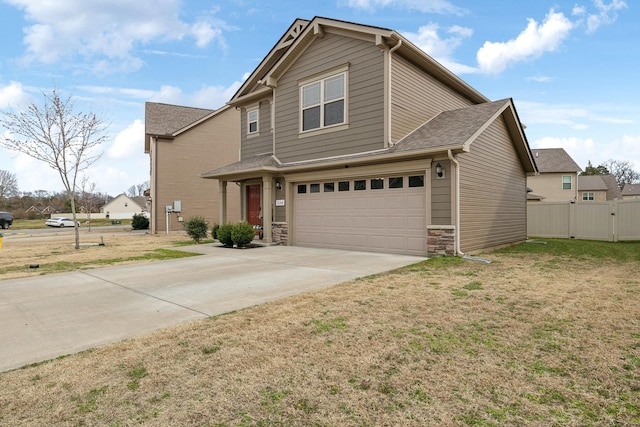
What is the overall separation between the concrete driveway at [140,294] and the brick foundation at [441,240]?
0.62 meters

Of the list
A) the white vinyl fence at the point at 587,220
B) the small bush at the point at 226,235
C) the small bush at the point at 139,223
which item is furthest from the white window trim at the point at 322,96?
the small bush at the point at 139,223

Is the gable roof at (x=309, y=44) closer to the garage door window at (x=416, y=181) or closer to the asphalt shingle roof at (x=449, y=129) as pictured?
the asphalt shingle roof at (x=449, y=129)

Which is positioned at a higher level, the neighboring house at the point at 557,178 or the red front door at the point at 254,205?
the neighboring house at the point at 557,178

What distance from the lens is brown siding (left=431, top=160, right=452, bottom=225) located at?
9391 millimetres

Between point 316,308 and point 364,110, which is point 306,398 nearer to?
point 316,308

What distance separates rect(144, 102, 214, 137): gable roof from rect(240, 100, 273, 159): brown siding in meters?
8.43

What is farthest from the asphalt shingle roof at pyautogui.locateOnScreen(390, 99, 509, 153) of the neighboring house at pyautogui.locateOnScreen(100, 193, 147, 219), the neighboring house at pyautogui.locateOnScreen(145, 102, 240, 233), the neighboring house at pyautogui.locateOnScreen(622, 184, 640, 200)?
the neighboring house at pyautogui.locateOnScreen(100, 193, 147, 219)

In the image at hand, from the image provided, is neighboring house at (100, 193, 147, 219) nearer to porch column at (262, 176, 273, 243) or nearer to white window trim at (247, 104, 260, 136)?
white window trim at (247, 104, 260, 136)

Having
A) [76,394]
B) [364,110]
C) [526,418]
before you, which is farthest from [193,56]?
[526,418]

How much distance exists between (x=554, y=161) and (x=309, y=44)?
29424 mm

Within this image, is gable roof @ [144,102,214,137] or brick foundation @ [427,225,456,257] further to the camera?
gable roof @ [144,102,214,137]

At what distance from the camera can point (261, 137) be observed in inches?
587

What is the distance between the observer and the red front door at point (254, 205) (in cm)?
1504

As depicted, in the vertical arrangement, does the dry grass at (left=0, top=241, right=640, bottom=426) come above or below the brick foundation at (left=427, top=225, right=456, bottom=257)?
below
